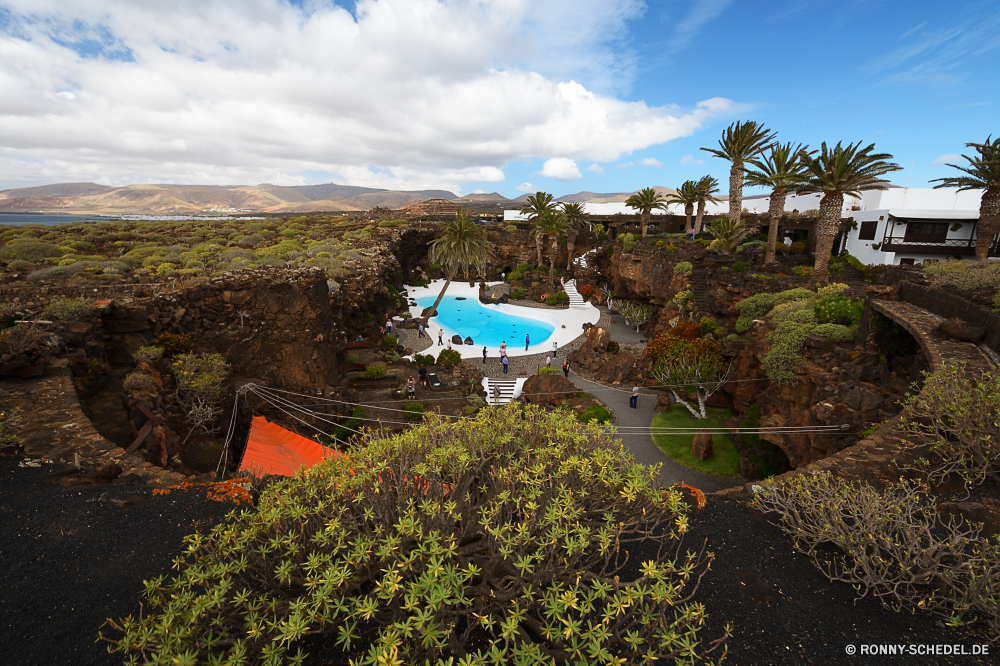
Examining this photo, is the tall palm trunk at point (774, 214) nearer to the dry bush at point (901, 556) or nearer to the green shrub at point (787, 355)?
the green shrub at point (787, 355)

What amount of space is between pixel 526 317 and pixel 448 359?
1500 centimetres

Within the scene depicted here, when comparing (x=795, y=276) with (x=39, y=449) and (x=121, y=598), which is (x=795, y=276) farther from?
(x=39, y=449)

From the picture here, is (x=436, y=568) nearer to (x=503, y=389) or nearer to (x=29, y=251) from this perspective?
(x=503, y=389)

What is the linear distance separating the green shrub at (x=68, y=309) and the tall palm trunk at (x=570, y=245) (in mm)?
41270

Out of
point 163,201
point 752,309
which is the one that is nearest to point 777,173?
point 752,309

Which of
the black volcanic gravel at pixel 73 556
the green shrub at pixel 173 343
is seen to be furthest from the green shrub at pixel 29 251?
the black volcanic gravel at pixel 73 556

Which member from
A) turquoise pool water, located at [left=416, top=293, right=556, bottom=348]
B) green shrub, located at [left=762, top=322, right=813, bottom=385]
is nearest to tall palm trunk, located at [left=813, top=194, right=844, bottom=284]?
green shrub, located at [left=762, top=322, right=813, bottom=385]

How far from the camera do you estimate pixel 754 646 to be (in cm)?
414

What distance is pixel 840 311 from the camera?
14.5 meters

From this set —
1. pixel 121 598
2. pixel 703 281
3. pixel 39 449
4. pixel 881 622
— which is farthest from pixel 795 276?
pixel 39 449

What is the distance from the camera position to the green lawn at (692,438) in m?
15.5

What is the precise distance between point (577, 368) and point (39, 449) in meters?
22.1

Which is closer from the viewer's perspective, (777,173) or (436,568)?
(436,568)

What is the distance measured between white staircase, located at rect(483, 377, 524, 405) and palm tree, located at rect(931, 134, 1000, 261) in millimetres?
23647
